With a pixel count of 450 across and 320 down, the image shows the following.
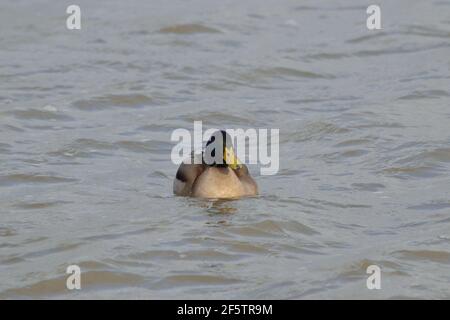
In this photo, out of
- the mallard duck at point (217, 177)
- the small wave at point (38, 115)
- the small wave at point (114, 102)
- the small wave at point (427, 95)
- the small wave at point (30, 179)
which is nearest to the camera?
the mallard duck at point (217, 177)

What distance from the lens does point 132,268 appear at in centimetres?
1122

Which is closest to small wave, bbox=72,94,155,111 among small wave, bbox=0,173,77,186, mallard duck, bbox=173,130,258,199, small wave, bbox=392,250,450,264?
small wave, bbox=0,173,77,186

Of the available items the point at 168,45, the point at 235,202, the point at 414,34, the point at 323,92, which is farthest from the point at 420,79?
the point at 235,202

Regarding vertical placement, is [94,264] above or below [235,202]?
below

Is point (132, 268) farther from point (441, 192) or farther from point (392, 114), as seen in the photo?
point (392, 114)

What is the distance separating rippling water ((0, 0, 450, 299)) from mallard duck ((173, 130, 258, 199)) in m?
0.15

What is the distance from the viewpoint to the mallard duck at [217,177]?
13273 mm

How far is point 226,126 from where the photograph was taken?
55.0ft

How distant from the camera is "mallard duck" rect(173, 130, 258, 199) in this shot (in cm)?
1327

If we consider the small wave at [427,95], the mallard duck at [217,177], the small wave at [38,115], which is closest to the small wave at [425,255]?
the mallard duck at [217,177]

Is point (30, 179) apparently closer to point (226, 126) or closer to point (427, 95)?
point (226, 126)

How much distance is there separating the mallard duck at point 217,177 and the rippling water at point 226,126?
15 centimetres

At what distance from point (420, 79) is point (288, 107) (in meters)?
2.42

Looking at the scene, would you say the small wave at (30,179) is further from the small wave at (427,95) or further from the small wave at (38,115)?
the small wave at (427,95)
